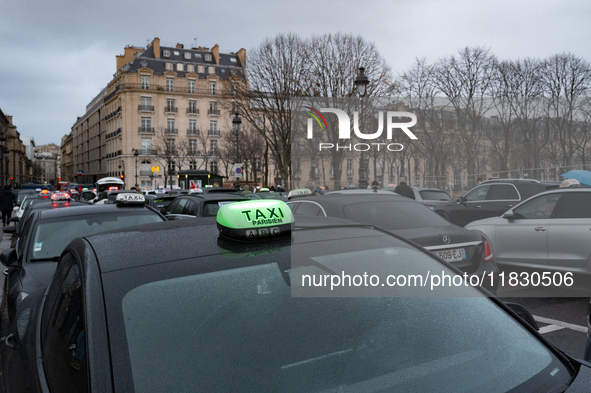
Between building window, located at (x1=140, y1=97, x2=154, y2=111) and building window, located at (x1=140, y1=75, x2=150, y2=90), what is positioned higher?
building window, located at (x1=140, y1=75, x2=150, y2=90)

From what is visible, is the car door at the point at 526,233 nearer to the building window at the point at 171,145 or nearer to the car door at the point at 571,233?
the car door at the point at 571,233

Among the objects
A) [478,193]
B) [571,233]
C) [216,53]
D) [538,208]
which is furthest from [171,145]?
[571,233]

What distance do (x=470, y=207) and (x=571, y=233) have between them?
6972 millimetres

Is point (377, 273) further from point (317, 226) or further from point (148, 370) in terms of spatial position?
point (148, 370)

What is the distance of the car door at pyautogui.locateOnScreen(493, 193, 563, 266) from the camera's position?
6.87m

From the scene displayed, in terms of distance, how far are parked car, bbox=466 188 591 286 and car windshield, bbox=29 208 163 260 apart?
431 centimetres

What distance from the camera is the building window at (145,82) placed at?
69.5 meters

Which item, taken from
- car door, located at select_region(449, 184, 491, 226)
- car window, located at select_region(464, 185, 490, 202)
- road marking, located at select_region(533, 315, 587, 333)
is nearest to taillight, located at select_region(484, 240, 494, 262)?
road marking, located at select_region(533, 315, 587, 333)

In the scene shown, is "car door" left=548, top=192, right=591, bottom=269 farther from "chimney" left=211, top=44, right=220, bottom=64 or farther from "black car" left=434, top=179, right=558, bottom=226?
"chimney" left=211, top=44, right=220, bottom=64

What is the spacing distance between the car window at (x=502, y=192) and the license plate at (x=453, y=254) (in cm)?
805

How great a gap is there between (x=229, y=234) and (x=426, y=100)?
3105 centimetres

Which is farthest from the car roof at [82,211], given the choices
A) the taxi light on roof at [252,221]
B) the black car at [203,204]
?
the taxi light on roof at [252,221]

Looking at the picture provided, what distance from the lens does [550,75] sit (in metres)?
33.5

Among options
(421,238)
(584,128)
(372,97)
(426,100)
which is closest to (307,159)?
(372,97)
